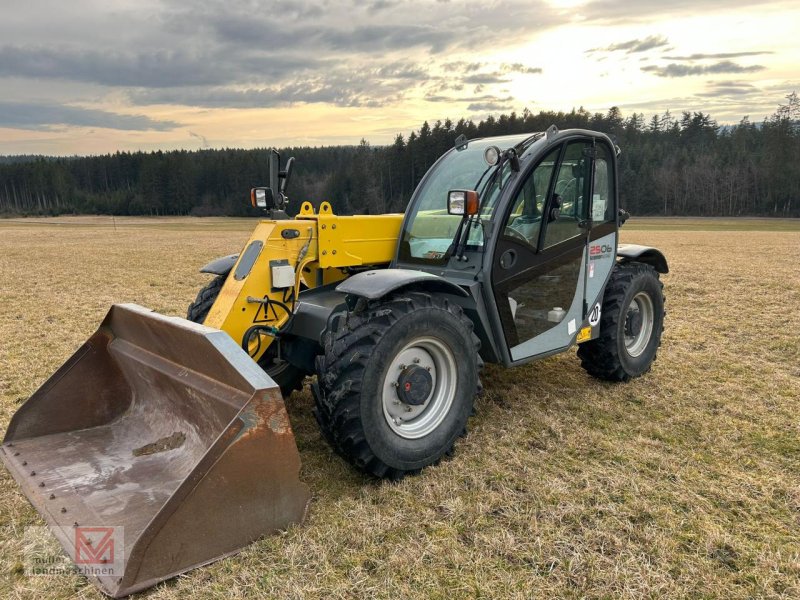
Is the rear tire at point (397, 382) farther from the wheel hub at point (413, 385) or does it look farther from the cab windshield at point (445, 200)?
the cab windshield at point (445, 200)

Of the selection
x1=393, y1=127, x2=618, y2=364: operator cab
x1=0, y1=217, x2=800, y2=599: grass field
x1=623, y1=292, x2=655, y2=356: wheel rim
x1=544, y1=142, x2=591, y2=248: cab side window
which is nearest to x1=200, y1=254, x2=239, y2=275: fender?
x1=0, y1=217, x2=800, y2=599: grass field

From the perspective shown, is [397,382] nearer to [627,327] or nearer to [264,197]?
[264,197]

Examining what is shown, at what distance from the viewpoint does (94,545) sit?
2771mm

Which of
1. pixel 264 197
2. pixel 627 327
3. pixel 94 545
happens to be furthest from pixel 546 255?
pixel 94 545

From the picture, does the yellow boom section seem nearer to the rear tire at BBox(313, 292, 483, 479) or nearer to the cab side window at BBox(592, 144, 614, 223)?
the rear tire at BBox(313, 292, 483, 479)

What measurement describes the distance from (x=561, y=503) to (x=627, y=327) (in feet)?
8.91

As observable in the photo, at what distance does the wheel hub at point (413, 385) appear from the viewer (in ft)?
12.0

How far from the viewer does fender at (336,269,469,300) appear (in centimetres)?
350

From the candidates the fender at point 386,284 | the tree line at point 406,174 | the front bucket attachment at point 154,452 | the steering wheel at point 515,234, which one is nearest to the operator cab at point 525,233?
the steering wheel at point 515,234

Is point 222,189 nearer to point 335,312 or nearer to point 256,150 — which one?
point 256,150

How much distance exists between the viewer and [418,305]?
3633 millimetres

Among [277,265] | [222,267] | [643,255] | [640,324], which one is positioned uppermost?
[277,265]

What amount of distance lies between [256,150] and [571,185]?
88.7m

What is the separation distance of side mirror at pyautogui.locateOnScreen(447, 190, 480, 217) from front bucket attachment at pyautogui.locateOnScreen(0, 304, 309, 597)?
6.04ft
